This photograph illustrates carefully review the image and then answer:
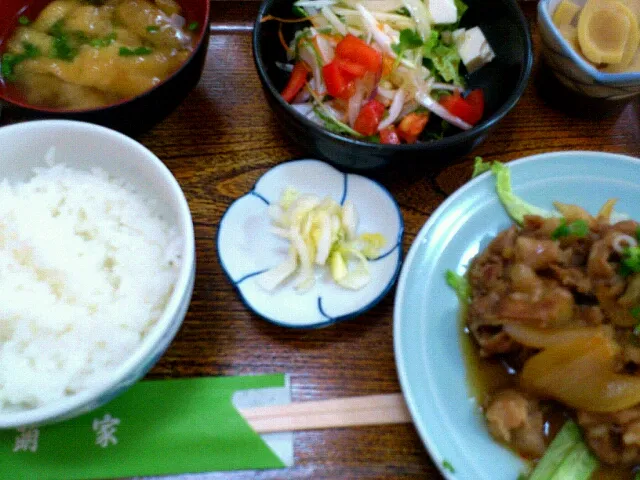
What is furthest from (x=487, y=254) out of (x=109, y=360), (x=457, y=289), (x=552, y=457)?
(x=109, y=360)

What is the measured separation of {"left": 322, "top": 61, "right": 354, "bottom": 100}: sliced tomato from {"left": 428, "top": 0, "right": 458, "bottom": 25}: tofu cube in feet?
1.65

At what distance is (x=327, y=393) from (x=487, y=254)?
2.32 ft

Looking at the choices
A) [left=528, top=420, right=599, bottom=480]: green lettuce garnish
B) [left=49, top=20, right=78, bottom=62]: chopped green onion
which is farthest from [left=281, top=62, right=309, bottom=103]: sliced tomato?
[left=528, top=420, right=599, bottom=480]: green lettuce garnish

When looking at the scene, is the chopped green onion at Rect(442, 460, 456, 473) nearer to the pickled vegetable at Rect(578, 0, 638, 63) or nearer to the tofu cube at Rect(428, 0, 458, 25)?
the pickled vegetable at Rect(578, 0, 638, 63)

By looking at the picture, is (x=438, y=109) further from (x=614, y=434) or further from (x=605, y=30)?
(x=614, y=434)

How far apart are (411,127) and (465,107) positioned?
230 millimetres

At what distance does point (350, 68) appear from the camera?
6.28 feet

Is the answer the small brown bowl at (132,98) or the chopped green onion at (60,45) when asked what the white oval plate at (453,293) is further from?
the chopped green onion at (60,45)

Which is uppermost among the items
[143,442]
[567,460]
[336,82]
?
[336,82]

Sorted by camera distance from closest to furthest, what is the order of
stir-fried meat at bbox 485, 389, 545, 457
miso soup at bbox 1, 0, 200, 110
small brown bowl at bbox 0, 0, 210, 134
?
stir-fried meat at bbox 485, 389, 545, 457 → small brown bowl at bbox 0, 0, 210, 134 → miso soup at bbox 1, 0, 200, 110

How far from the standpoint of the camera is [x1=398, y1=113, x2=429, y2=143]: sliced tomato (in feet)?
6.38

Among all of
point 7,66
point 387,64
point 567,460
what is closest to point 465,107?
point 387,64

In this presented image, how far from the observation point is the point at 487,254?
171cm

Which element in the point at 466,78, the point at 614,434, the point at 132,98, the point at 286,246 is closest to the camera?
the point at 614,434
